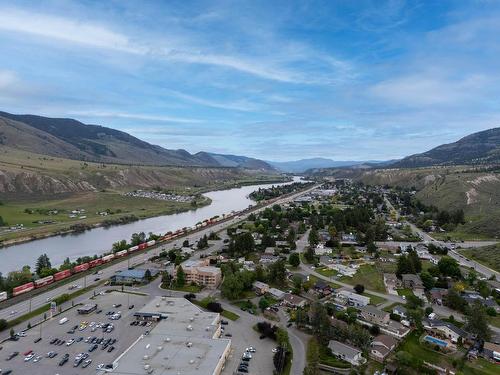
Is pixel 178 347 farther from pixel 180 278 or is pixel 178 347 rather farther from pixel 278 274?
pixel 278 274

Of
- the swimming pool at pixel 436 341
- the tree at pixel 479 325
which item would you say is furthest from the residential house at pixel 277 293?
the tree at pixel 479 325

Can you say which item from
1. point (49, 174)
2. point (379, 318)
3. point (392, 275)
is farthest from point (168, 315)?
point (49, 174)

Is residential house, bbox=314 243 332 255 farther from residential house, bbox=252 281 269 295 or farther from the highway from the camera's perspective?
the highway

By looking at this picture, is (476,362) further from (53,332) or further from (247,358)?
(53,332)

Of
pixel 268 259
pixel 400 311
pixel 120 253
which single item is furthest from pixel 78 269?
pixel 400 311

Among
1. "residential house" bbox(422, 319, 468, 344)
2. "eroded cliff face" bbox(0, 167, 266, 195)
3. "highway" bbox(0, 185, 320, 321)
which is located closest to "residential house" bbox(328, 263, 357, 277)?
"residential house" bbox(422, 319, 468, 344)
